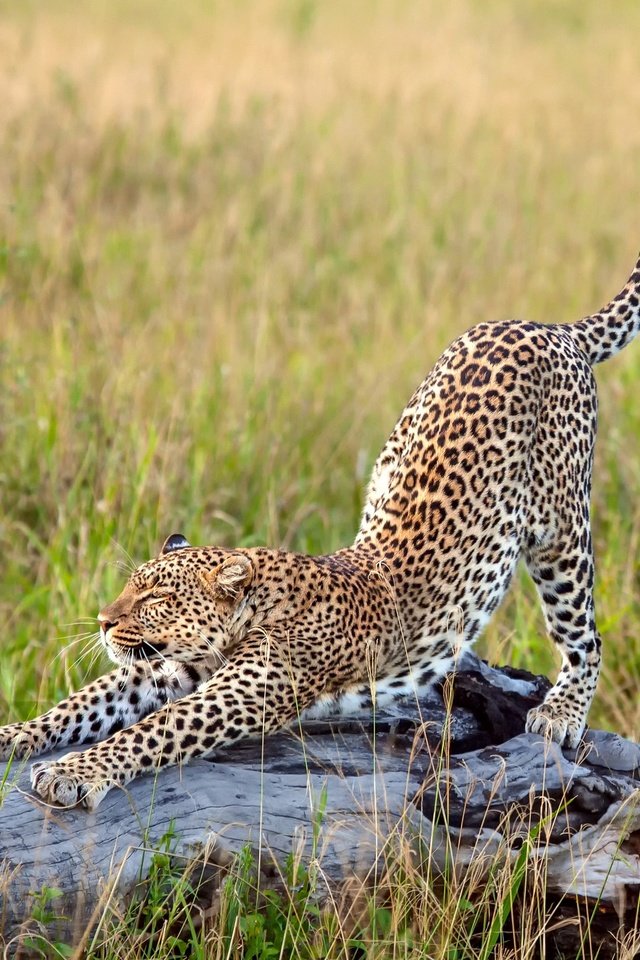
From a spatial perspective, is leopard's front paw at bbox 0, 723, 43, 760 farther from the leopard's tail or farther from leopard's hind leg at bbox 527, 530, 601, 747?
the leopard's tail

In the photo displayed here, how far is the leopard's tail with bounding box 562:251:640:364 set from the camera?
5871 millimetres

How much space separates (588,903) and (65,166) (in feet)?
29.2

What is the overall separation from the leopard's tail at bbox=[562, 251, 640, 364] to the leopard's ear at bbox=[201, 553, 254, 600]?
191 centimetres

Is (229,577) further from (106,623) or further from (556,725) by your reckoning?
(556,725)

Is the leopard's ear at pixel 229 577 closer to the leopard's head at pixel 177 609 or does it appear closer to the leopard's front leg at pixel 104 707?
the leopard's head at pixel 177 609

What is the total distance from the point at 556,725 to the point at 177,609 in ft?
4.49

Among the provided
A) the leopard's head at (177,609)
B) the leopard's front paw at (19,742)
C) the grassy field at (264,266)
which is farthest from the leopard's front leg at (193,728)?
the grassy field at (264,266)

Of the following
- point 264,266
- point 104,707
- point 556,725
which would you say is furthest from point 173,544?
point 264,266

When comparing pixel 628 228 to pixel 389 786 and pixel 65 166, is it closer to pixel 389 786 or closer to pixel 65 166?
pixel 65 166

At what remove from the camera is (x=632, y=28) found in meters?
20.4

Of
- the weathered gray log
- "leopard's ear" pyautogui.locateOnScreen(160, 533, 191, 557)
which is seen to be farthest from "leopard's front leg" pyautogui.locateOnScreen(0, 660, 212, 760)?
"leopard's ear" pyautogui.locateOnScreen(160, 533, 191, 557)

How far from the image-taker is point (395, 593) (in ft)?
16.9

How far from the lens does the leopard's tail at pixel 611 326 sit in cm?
587

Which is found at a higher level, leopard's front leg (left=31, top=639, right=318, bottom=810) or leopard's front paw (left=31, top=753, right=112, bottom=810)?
leopard's front leg (left=31, top=639, right=318, bottom=810)
